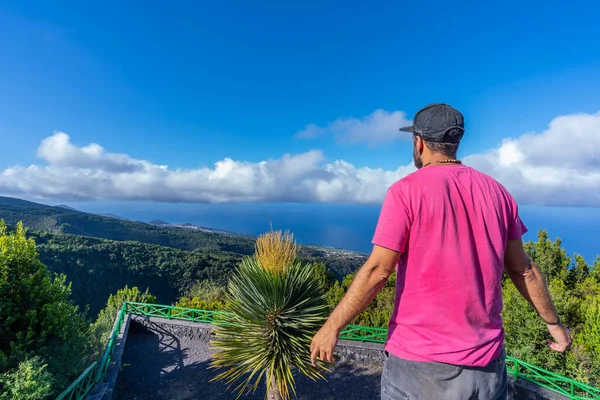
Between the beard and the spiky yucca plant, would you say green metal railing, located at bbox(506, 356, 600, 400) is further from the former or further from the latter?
the beard

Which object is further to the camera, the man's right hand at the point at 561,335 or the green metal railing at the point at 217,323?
the green metal railing at the point at 217,323

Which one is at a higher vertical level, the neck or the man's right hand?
the neck

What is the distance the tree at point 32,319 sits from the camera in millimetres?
3908

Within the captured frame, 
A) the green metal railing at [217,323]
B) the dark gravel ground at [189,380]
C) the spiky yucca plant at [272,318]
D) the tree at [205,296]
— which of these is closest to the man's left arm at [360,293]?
the spiky yucca plant at [272,318]

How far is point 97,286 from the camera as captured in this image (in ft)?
84.2

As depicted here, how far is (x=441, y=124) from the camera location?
4.30 ft

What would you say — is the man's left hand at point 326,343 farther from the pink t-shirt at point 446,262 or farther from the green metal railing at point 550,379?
the green metal railing at point 550,379

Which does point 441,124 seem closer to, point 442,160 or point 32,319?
point 442,160

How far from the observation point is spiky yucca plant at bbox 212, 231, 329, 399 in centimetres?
367

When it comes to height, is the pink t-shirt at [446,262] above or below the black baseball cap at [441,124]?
below

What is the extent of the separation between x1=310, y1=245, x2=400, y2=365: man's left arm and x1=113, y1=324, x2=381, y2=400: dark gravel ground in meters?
5.55

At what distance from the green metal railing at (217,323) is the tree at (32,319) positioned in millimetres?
247

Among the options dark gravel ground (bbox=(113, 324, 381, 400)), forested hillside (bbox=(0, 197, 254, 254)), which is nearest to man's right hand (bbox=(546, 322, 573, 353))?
dark gravel ground (bbox=(113, 324, 381, 400))

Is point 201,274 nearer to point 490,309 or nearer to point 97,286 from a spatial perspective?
point 97,286
